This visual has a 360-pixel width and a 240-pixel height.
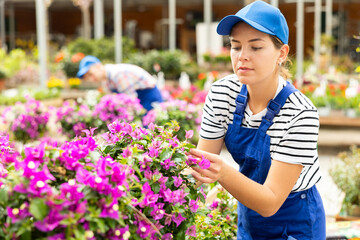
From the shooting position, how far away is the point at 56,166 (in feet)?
4.12

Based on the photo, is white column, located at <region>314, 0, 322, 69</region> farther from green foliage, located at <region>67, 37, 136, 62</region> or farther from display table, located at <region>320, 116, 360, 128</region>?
display table, located at <region>320, 116, 360, 128</region>

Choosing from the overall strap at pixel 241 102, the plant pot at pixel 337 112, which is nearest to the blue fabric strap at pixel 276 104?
the overall strap at pixel 241 102

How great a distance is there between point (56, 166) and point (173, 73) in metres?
10.6

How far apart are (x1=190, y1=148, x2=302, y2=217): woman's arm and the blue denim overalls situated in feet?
0.44

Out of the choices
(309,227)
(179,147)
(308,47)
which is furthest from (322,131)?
(308,47)

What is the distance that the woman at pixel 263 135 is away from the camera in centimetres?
165

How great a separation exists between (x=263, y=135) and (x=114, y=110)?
3058mm

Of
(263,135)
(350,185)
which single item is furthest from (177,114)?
(263,135)

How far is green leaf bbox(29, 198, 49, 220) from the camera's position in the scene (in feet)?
3.66

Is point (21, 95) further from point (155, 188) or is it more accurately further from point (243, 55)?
point (155, 188)

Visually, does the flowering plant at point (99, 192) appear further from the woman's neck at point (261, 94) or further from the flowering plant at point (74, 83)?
the flowering plant at point (74, 83)

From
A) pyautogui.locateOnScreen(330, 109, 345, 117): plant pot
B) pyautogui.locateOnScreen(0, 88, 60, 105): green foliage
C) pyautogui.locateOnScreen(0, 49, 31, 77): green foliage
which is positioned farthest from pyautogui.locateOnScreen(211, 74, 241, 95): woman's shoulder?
pyautogui.locateOnScreen(0, 49, 31, 77): green foliage

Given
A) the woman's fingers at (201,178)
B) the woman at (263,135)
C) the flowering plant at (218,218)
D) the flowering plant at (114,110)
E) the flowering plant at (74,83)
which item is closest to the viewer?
the woman's fingers at (201,178)

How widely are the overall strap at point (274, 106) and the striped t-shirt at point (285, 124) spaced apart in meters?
0.01
